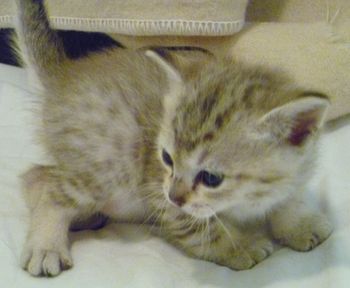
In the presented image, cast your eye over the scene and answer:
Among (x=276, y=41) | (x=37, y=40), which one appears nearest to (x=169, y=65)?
(x=37, y=40)

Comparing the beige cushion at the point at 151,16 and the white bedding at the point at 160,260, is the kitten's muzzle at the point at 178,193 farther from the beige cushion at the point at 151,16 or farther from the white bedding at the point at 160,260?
the beige cushion at the point at 151,16

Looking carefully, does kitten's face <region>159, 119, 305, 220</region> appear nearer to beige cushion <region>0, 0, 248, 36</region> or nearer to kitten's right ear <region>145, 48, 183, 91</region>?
kitten's right ear <region>145, 48, 183, 91</region>

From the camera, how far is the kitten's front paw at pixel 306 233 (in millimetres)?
1291

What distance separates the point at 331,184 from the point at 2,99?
1.09m

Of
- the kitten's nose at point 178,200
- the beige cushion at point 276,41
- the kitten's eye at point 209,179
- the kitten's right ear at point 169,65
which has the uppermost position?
the kitten's right ear at point 169,65

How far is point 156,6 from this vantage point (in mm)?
1638

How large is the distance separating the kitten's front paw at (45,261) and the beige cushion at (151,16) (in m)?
0.69

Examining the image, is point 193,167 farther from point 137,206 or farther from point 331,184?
point 331,184

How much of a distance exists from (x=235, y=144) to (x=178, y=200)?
0.16 metres

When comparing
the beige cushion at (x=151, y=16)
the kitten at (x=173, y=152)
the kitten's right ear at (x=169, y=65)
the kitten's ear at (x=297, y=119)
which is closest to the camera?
the kitten's ear at (x=297, y=119)

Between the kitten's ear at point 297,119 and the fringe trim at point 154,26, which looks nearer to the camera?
the kitten's ear at point 297,119

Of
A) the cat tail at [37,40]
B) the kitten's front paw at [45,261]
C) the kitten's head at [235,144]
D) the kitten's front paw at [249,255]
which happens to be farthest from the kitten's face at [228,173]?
the cat tail at [37,40]

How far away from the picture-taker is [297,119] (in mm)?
1099

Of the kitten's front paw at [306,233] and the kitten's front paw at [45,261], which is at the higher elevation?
the kitten's front paw at [306,233]
